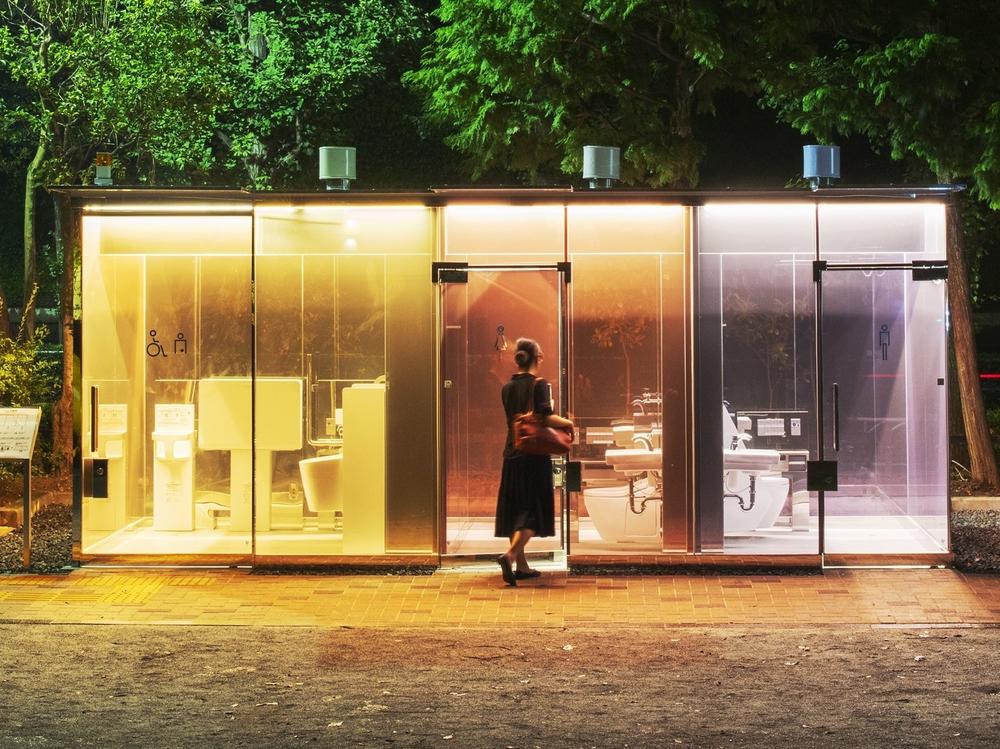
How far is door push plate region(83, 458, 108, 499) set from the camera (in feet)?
34.8

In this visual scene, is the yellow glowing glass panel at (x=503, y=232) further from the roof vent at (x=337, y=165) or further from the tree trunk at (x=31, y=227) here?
the tree trunk at (x=31, y=227)

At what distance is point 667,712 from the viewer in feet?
22.0

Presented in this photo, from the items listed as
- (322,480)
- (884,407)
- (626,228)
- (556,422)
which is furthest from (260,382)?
(884,407)

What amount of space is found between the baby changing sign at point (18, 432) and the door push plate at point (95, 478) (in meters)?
0.45

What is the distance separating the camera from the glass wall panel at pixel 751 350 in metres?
10.3

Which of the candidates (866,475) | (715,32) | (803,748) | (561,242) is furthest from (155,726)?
(715,32)

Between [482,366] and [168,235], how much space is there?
254cm

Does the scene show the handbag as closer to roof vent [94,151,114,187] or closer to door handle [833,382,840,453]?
door handle [833,382,840,453]

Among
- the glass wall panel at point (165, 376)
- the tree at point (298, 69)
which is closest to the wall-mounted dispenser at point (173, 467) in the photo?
the glass wall panel at point (165, 376)

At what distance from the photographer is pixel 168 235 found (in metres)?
10.8

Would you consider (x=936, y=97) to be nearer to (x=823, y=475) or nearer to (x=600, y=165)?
(x=600, y=165)

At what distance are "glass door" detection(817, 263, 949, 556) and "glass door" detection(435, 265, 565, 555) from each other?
191 cm

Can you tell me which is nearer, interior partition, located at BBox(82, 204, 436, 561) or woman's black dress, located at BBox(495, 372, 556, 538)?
woman's black dress, located at BBox(495, 372, 556, 538)

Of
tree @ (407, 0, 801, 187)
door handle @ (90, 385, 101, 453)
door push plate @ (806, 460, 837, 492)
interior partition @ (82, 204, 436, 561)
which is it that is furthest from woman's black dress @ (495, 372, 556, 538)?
tree @ (407, 0, 801, 187)
